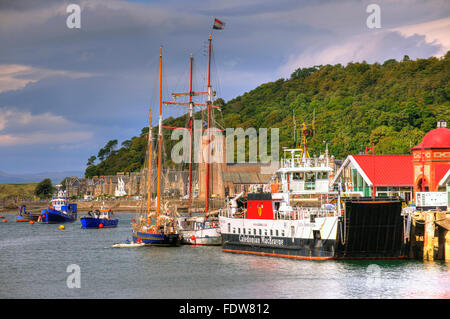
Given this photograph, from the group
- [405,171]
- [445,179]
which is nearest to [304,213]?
[445,179]

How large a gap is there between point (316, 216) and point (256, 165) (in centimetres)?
13505

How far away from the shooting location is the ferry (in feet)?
150

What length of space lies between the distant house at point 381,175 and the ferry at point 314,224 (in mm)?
12880

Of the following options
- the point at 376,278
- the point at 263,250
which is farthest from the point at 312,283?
the point at 263,250

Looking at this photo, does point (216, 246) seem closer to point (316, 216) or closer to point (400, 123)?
point (316, 216)

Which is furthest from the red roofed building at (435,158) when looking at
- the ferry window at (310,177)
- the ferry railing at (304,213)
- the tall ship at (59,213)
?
the tall ship at (59,213)

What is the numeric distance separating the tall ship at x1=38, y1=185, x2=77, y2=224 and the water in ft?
214

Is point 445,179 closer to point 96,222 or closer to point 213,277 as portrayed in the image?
point 213,277


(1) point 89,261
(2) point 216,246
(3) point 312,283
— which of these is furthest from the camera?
(2) point 216,246

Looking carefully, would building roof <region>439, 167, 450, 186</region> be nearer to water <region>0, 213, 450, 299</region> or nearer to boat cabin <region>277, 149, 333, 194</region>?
boat cabin <region>277, 149, 333, 194</region>

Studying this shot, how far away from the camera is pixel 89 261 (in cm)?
5562

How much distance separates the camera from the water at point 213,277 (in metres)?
38.1

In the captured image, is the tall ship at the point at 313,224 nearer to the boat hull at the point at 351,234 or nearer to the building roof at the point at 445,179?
the boat hull at the point at 351,234
